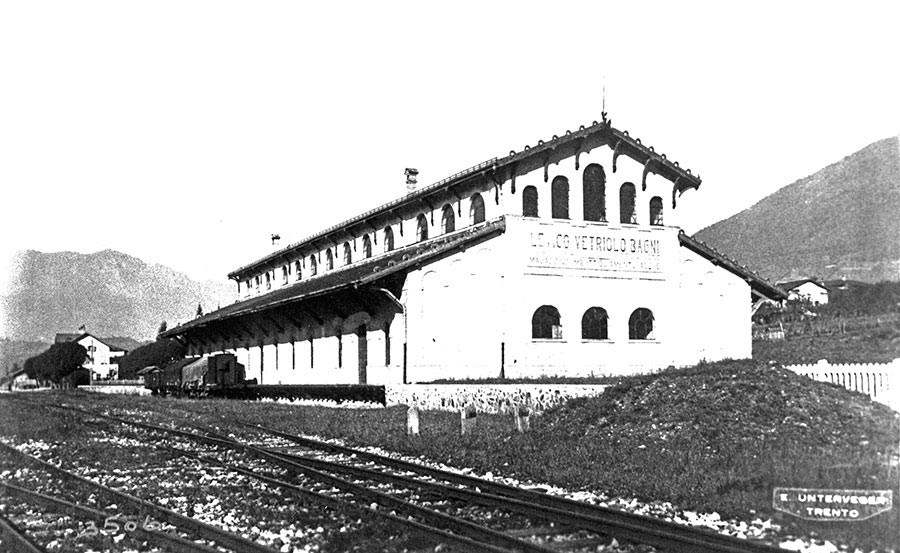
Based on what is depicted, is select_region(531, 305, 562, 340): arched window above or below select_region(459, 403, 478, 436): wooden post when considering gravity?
above

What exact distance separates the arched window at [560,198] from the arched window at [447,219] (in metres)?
4.15

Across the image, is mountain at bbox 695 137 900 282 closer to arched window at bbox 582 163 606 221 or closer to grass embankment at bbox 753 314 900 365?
grass embankment at bbox 753 314 900 365

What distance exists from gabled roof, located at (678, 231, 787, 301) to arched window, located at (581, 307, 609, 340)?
4181mm

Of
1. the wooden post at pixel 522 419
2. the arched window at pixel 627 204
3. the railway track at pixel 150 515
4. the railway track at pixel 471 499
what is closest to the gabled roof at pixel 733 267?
the arched window at pixel 627 204

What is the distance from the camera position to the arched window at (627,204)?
33500 mm

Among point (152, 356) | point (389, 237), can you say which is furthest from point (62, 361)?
point (389, 237)

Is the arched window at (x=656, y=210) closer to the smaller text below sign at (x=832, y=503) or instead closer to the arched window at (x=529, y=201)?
the arched window at (x=529, y=201)

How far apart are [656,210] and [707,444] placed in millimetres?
20482

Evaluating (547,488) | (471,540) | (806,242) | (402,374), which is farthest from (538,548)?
(806,242)

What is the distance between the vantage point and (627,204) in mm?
33625

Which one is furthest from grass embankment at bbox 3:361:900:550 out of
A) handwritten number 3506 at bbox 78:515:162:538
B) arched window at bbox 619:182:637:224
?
arched window at bbox 619:182:637:224

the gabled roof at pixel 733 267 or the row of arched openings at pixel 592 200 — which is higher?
the row of arched openings at pixel 592 200

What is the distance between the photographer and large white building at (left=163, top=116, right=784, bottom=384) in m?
31.0

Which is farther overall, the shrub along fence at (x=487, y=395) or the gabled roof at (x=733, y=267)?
the gabled roof at (x=733, y=267)
